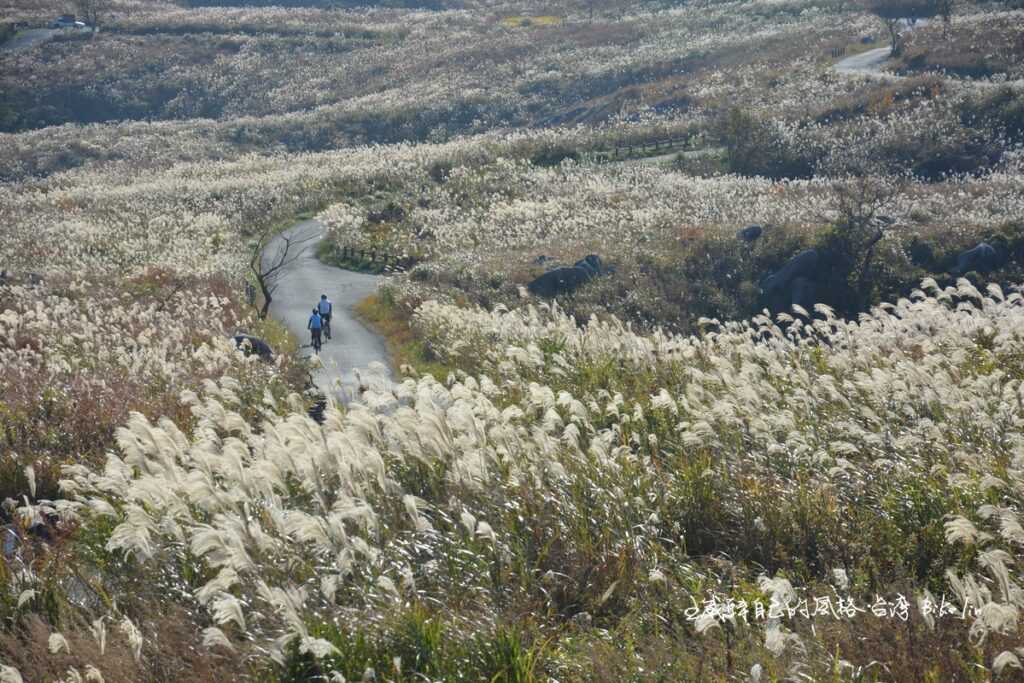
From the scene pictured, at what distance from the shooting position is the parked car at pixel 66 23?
11629 centimetres

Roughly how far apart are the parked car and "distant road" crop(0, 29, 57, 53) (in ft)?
5.25

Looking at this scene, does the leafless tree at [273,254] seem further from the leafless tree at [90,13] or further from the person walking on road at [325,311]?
the leafless tree at [90,13]

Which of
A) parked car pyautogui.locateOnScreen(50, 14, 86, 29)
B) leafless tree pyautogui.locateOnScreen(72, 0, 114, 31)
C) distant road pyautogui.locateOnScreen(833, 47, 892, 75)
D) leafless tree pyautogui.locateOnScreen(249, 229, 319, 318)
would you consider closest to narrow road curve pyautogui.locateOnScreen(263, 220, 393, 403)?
leafless tree pyautogui.locateOnScreen(249, 229, 319, 318)

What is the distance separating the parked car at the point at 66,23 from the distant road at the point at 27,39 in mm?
1599

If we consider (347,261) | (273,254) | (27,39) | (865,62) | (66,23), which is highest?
(66,23)

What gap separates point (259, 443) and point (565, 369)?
19.2 feet

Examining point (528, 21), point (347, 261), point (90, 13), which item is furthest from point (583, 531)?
point (90, 13)

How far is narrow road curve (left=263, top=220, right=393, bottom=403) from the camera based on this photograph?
21.7 meters

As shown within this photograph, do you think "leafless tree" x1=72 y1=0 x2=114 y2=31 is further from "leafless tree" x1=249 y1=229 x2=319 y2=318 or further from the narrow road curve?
the narrow road curve

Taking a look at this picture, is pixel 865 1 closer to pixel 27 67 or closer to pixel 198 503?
pixel 27 67

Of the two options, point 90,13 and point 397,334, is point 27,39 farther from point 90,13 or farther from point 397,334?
point 397,334

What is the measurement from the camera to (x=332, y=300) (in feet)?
104

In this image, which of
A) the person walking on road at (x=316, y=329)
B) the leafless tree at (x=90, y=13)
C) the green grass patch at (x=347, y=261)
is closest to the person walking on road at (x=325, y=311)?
the person walking on road at (x=316, y=329)

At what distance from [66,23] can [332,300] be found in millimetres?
108587
